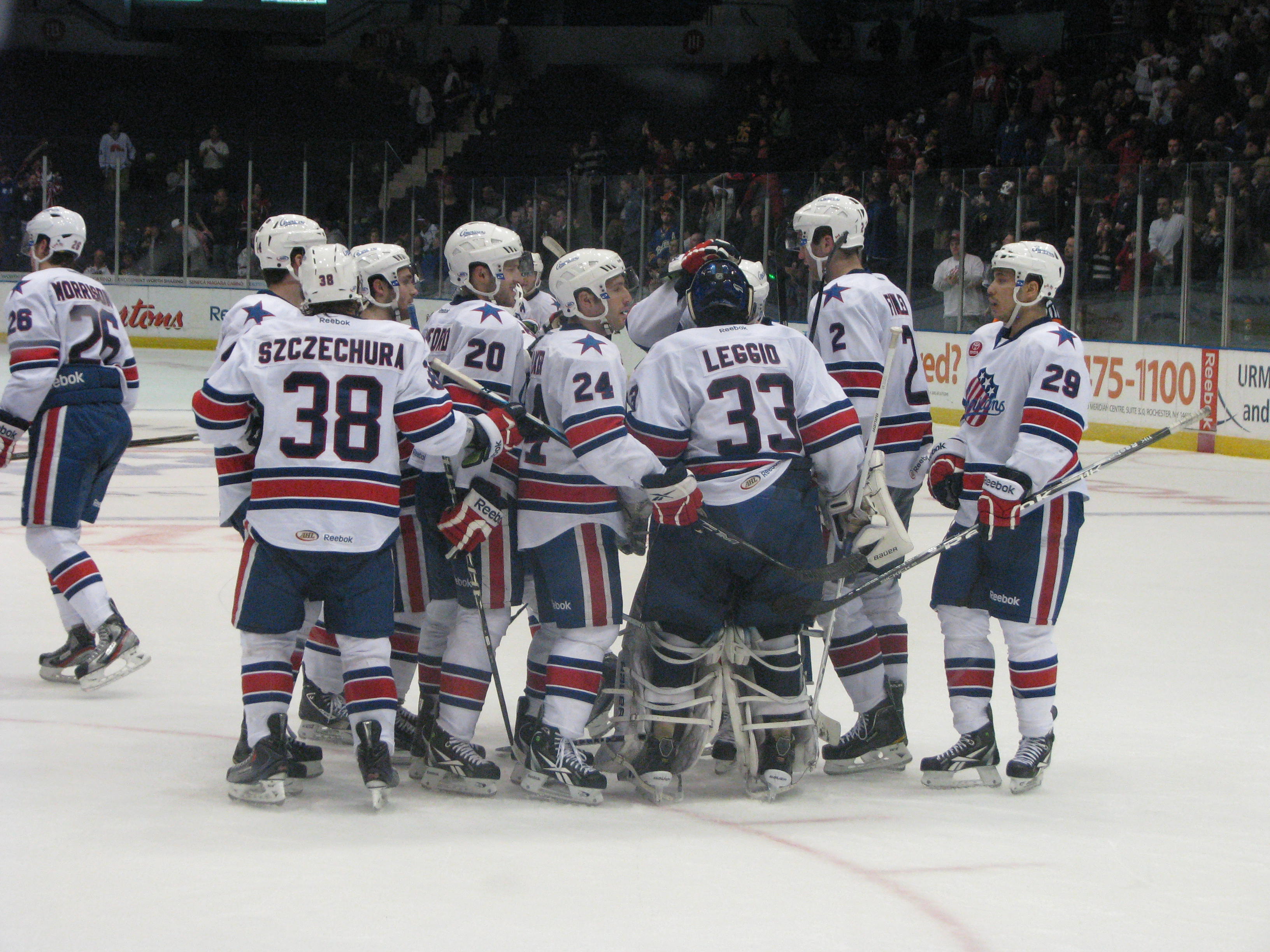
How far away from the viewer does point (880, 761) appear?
422 cm

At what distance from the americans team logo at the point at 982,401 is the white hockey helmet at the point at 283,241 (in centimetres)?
179

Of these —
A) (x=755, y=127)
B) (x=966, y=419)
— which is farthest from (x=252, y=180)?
(x=966, y=419)

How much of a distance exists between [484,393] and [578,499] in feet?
1.15

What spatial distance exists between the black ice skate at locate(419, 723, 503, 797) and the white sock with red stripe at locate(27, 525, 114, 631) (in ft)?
5.34

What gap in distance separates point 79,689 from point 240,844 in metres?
1.80

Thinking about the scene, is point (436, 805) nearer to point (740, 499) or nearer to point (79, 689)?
point (740, 499)

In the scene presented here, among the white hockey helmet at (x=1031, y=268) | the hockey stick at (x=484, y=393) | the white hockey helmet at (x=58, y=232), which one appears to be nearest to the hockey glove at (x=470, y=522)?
the hockey stick at (x=484, y=393)

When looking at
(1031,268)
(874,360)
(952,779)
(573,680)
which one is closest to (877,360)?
(874,360)


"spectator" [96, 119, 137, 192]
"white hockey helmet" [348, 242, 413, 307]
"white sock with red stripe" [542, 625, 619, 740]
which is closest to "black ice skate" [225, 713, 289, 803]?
"white sock with red stripe" [542, 625, 619, 740]

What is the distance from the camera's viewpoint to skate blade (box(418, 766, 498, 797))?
3865 millimetres

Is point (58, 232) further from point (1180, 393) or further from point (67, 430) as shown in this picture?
point (1180, 393)

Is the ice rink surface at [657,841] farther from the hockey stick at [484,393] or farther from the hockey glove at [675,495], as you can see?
the hockey stick at [484,393]

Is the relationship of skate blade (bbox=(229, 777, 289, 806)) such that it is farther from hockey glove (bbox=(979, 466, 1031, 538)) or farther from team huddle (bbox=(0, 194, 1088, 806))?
hockey glove (bbox=(979, 466, 1031, 538))

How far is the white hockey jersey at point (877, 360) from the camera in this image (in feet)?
14.7
